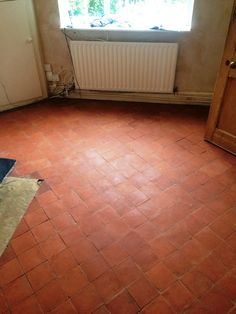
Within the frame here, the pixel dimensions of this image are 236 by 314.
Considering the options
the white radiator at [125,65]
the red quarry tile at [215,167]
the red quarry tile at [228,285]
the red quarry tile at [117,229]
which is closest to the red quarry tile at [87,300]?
the red quarry tile at [117,229]

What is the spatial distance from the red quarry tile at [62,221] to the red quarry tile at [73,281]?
348 mm

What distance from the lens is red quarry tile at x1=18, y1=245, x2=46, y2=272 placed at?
5.41 feet

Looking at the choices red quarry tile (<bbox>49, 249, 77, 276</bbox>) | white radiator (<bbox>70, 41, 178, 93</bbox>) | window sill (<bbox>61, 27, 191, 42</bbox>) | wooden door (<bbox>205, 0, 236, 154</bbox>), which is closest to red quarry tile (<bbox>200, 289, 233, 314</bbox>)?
red quarry tile (<bbox>49, 249, 77, 276</bbox>)

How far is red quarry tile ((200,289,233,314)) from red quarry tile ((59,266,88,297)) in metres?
0.71

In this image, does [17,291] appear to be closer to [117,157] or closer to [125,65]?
[117,157]

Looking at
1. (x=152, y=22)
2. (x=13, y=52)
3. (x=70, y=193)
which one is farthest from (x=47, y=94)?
(x=70, y=193)

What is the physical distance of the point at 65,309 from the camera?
4.71ft

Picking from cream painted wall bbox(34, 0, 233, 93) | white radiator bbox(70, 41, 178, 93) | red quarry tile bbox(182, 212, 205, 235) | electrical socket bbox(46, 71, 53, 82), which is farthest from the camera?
electrical socket bbox(46, 71, 53, 82)

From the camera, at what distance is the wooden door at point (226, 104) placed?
2158 millimetres

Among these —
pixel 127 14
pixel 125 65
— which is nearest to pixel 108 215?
pixel 125 65

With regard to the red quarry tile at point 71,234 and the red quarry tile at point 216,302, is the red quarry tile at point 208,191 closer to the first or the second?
the red quarry tile at point 216,302

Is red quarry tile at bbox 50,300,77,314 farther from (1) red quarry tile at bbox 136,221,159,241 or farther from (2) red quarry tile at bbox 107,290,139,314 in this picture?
(1) red quarry tile at bbox 136,221,159,241

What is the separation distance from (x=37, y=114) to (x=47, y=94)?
48cm

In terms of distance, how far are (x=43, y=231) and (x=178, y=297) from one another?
100 cm
